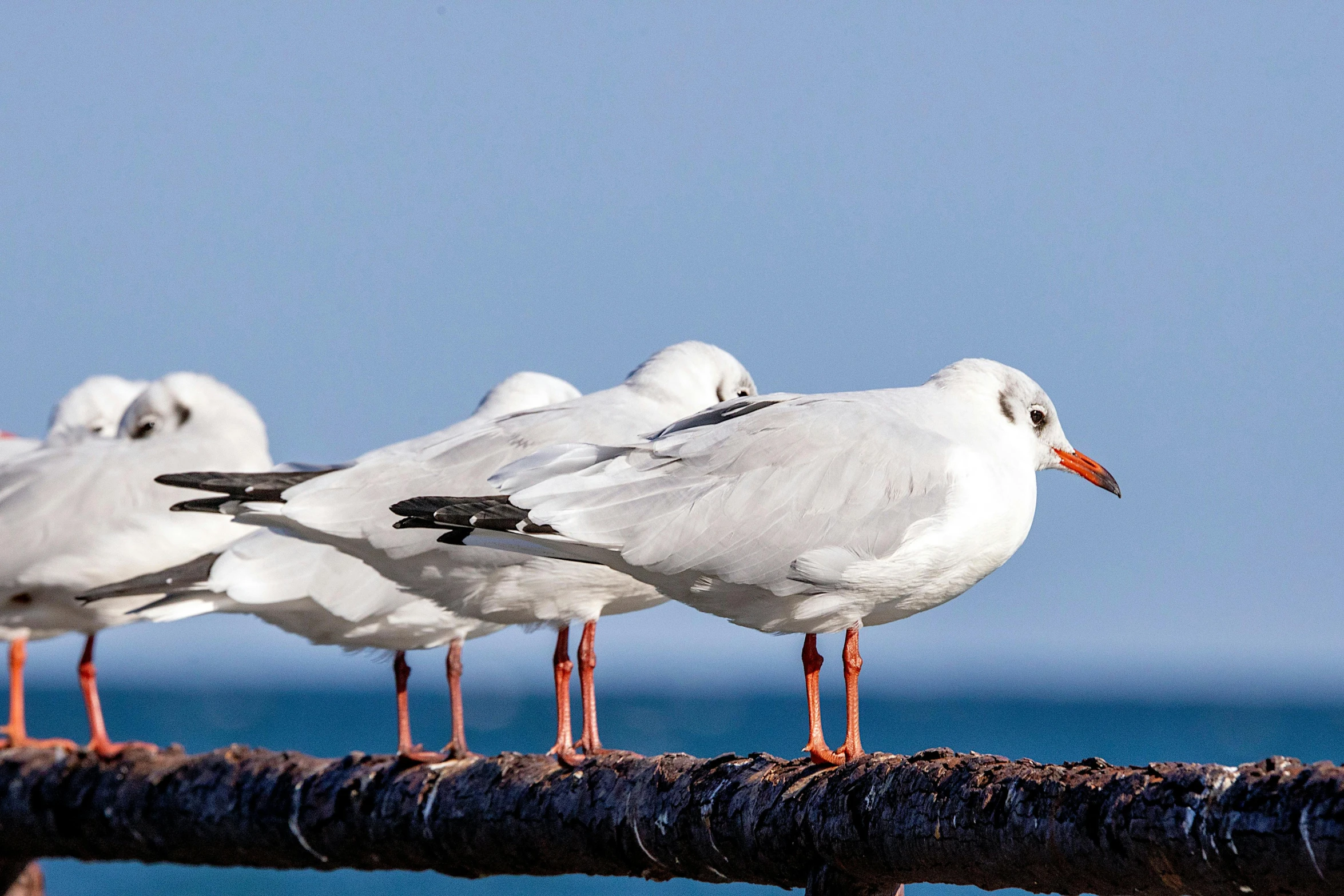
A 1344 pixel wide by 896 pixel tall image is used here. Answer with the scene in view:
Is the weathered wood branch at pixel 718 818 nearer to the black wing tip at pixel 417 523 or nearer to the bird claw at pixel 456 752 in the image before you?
the bird claw at pixel 456 752

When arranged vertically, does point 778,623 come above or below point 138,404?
below

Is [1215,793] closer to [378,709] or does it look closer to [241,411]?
[241,411]

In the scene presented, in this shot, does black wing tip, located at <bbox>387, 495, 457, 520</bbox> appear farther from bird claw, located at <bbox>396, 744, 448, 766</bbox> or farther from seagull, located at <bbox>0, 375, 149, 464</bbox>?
seagull, located at <bbox>0, 375, 149, 464</bbox>

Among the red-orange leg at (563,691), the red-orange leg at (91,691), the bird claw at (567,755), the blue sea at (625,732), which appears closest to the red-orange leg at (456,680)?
the red-orange leg at (563,691)

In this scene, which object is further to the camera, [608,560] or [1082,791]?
[608,560]

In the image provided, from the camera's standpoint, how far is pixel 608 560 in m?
4.52

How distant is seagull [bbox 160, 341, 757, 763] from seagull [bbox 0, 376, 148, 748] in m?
3.01

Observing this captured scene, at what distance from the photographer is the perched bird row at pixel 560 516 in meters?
4.43

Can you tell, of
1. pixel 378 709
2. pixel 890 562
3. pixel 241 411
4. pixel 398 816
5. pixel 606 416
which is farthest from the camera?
pixel 378 709

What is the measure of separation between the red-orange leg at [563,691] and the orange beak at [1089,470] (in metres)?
1.98

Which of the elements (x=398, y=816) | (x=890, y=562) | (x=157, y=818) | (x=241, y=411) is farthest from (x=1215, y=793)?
(x=241, y=411)

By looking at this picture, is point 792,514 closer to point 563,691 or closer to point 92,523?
point 563,691

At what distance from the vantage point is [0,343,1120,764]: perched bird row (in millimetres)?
4426

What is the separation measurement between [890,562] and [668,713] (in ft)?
218
